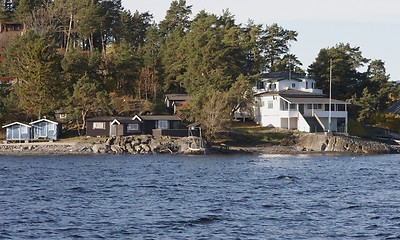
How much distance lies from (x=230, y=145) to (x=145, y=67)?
66.4 ft

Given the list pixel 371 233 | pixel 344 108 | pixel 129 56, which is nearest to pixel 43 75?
pixel 129 56

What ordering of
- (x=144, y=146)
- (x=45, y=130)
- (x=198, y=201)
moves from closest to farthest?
(x=198, y=201) < (x=144, y=146) < (x=45, y=130)

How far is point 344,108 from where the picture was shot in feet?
270

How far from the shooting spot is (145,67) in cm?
8731

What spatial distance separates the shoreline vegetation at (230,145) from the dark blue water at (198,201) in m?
12.7

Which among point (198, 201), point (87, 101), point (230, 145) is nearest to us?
point (198, 201)

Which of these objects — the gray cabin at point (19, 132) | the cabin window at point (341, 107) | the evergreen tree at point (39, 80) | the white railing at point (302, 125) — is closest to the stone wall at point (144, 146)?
the gray cabin at point (19, 132)

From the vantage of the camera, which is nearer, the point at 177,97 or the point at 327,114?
the point at 327,114

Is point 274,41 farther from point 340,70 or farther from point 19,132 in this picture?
point 19,132

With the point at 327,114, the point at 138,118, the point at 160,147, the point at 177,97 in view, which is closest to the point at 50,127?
the point at 138,118

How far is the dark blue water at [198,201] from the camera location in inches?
992

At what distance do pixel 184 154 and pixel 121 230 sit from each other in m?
43.5

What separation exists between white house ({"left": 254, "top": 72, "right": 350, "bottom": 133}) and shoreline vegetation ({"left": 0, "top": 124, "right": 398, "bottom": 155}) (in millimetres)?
4051

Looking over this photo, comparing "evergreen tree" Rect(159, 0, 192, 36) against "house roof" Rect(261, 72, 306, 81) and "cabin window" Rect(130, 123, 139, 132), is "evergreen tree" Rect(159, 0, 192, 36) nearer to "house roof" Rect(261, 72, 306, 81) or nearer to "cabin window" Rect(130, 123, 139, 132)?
"house roof" Rect(261, 72, 306, 81)
